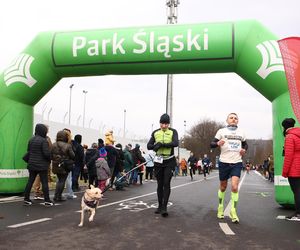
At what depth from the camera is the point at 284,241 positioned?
17.3 feet

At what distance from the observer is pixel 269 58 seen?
29.1 feet

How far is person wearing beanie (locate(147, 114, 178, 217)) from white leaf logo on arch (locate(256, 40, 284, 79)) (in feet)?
9.17

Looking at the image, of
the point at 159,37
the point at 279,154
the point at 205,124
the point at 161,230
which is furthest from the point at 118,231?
the point at 205,124

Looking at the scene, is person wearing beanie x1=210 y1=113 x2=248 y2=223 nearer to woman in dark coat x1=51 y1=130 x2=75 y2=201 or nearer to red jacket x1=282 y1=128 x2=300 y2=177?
red jacket x1=282 y1=128 x2=300 y2=177

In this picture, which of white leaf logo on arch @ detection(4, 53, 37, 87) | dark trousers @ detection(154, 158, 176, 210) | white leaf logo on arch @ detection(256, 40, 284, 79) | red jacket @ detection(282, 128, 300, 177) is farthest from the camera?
white leaf logo on arch @ detection(4, 53, 37, 87)

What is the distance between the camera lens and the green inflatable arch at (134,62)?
895 centimetres

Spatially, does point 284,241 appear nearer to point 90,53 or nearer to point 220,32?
point 220,32

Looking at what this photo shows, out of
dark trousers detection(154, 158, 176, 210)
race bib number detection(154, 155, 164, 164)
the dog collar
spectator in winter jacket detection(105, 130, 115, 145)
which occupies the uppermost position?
spectator in winter jacket detection(105, 130, 115, 145)

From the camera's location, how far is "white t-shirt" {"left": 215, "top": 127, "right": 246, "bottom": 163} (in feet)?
23.1

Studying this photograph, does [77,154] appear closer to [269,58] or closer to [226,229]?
[269,58]

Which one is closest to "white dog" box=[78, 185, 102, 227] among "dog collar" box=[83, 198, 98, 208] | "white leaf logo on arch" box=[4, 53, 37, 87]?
"dog collar" box=[83, 198, 98, 208]

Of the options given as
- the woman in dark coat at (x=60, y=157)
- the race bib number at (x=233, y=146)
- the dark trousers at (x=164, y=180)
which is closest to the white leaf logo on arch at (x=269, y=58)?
the race bib number at (x=233, y=146)

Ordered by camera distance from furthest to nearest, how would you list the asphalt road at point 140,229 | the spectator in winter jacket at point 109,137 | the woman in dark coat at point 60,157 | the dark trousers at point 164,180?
the spectator in winter jacket at point 109,137, the woman in dark coat at point 60,157, the dark trousers at point 164,180, the asphalt road at point 140,229

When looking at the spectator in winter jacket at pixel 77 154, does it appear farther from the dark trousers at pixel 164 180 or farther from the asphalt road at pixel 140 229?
the dark trousers at pixel 164 180
